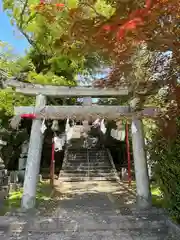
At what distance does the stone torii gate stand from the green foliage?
104cm

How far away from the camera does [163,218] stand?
711cm

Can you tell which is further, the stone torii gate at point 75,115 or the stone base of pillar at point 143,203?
the stone torii gate at point 75,115

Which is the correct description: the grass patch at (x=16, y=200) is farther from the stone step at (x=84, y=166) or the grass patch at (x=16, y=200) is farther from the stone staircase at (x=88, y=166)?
the stone step at (x=84, y=166)

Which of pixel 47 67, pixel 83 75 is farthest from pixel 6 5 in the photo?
pixel 83 75

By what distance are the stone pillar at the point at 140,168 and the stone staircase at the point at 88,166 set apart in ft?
23.7

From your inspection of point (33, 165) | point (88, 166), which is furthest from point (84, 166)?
point (33, 165)

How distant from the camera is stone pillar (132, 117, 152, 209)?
7923 mm

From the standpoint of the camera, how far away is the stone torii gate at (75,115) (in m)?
8.05

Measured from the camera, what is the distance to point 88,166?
17.2 meters

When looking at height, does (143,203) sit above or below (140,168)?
below

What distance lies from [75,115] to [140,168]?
8.03ft

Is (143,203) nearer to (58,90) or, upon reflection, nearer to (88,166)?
(58,90)

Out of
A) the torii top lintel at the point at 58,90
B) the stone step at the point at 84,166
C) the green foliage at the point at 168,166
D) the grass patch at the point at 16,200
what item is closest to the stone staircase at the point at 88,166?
the stone step at the point at 84,166

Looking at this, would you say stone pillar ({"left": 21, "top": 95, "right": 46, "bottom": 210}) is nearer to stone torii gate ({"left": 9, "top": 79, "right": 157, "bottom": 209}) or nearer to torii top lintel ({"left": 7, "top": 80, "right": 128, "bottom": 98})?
stone torii gate ({"left": 9, "top": 79, "right": 157, "bottom": 209})
